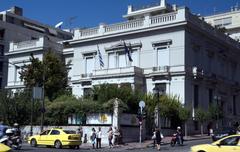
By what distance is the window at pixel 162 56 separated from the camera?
52812 mm

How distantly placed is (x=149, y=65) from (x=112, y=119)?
16826 mm

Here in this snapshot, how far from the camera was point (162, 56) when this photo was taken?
53.2 m

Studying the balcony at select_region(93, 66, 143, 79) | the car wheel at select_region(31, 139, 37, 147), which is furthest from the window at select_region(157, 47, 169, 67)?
the car wheel at select_region(31, 139, 37, 147)

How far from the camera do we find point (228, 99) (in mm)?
61969

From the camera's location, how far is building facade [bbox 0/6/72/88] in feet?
256

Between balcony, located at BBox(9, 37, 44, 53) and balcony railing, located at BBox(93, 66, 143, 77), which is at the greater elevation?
balcony, located at BBox(9, 37, 44, 53)

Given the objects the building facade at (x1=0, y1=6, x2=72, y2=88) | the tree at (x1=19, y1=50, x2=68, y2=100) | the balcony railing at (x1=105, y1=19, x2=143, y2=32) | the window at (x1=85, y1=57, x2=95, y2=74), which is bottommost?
the tree at (x1=19, y1=50, x2=68, y2=100)

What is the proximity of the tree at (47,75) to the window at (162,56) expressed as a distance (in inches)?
457

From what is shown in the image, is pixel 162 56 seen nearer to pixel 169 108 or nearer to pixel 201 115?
pixel 201 115

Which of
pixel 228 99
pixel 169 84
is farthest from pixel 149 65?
pixel 228 99

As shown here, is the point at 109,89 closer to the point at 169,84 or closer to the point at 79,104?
the point at 79,104

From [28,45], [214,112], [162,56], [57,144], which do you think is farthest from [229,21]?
[57,144]

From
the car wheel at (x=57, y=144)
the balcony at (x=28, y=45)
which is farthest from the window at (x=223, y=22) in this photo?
the car wheel at (x=57, y=144)

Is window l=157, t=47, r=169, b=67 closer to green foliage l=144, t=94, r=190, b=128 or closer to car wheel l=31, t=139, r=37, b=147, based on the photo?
green foliage l=144, t=94, r=190, b=128
